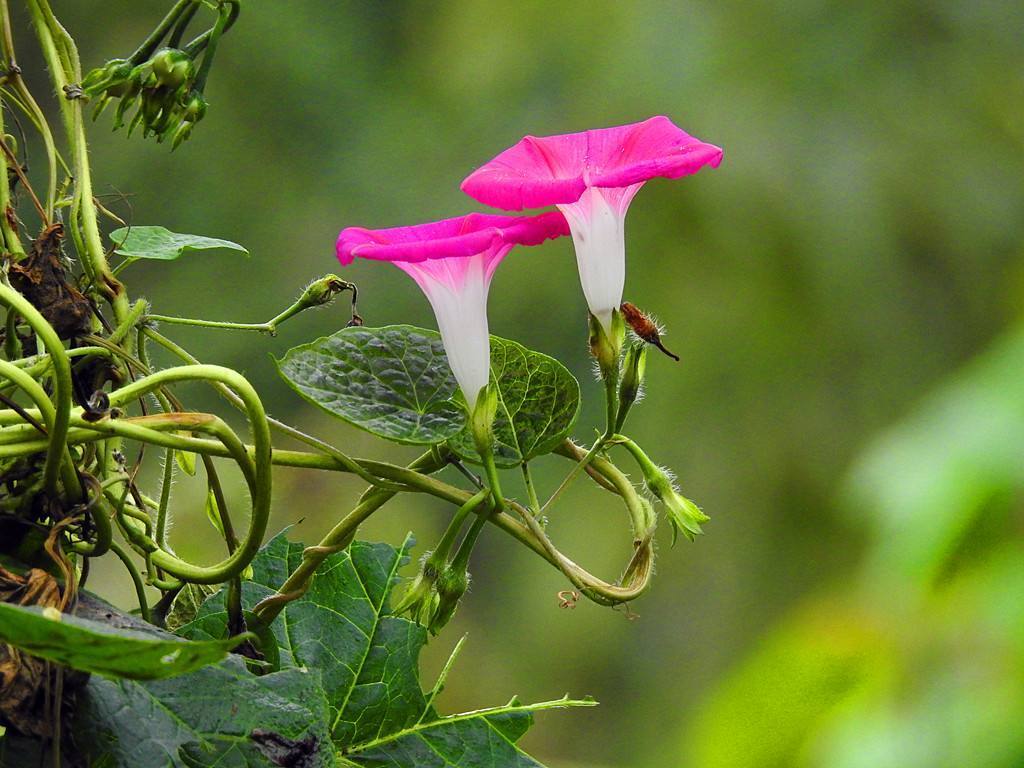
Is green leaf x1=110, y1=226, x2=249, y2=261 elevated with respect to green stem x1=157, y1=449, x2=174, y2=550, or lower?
elevated

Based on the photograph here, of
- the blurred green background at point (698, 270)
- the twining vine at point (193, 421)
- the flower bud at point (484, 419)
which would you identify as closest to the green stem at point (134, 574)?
the twining vine at point (193, 421)

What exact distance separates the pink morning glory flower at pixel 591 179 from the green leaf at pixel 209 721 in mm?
141

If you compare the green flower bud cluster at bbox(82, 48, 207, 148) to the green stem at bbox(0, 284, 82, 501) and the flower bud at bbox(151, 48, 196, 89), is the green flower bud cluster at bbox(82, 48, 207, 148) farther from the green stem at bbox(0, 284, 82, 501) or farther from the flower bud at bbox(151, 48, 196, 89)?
the green stem at bbox(0, 284, 82, 501)

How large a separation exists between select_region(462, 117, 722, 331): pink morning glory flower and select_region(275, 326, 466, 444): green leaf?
0.05m

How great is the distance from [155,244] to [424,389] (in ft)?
0.33

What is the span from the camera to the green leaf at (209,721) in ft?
0.87

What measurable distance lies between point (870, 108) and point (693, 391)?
2.45ft

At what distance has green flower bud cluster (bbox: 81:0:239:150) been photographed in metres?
Result: 0.37

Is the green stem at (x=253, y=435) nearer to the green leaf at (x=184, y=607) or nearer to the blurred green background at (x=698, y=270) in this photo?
the green leaf at (x=184, y=607)

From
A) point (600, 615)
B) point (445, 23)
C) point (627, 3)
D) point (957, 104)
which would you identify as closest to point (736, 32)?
point (627, 3)

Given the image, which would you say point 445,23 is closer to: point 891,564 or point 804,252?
point 804,252

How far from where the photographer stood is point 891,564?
0.63m

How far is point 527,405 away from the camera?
35 cm

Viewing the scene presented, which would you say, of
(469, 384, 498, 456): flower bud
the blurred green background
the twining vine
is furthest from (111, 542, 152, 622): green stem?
the blurred green background
